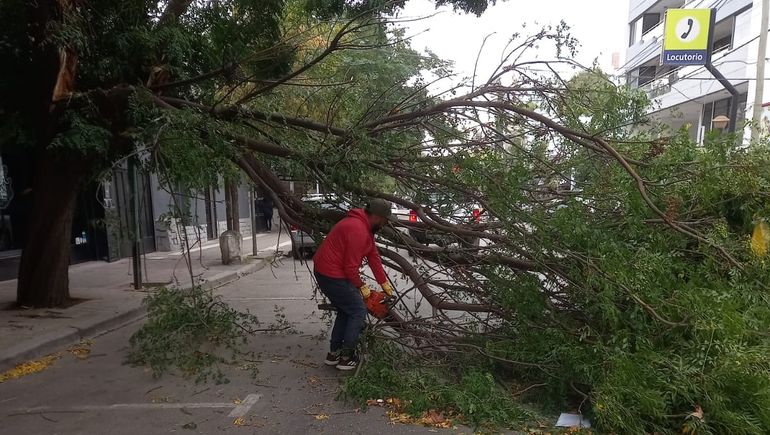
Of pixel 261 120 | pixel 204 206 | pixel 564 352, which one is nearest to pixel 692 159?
pixel 564 352

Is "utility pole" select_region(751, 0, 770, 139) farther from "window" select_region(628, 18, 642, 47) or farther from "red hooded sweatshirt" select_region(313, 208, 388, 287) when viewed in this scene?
"window" select_region(628, 18, 642, 47)

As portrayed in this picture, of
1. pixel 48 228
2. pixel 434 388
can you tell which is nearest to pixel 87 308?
pixel 48 228

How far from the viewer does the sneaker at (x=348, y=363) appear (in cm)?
485

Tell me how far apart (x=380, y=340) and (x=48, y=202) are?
5.34 metres

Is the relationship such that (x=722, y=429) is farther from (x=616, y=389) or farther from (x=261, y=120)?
(x=261, y=120)

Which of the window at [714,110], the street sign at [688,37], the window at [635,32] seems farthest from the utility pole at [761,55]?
the window at [635,32]

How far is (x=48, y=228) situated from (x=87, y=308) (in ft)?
4.23

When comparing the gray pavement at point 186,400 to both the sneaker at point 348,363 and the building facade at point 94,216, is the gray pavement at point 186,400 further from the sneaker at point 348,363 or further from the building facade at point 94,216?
the building facade at point 94,216

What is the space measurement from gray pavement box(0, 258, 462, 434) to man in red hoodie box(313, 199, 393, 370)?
55 centimetres

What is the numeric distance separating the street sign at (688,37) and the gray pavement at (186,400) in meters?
12.2

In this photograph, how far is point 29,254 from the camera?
7.28 meters

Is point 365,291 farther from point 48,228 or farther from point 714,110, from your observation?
point 714,110

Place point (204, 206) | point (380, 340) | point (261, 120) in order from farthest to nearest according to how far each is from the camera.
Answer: point (204, 206)
point (261, 120)
point (380, 340)

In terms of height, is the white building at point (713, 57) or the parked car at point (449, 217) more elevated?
the white building at point (713, 57)
